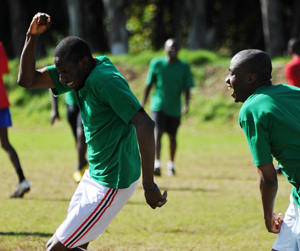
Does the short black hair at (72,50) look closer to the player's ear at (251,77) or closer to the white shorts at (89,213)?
the white shorts at (89,213)

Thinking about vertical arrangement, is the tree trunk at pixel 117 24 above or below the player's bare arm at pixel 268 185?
below

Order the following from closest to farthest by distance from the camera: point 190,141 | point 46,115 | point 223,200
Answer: point 223,200 → point 190,141 → point 46,115

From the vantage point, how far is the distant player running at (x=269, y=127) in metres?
2.97

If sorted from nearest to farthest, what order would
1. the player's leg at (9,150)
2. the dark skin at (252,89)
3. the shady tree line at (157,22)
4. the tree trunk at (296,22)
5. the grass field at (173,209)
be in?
the dark skin at (252,89), the grass field at (173,209), the player's leg at (9,150), the shady tree line at (157,22), the tree trunk at (296,22)

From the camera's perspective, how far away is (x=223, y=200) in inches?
281

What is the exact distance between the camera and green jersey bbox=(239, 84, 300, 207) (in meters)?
2.96

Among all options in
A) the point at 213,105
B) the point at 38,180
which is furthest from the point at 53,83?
the point at 213,105

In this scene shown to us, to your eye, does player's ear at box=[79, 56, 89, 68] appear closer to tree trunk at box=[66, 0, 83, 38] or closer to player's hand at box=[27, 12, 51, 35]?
player's hand at box=[27, 12, 51, 35]

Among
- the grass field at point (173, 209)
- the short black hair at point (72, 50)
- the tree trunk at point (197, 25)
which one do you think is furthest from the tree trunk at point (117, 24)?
the short black hair at point (72, 50)

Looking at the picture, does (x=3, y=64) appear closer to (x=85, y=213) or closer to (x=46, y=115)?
(x=85, y=213)

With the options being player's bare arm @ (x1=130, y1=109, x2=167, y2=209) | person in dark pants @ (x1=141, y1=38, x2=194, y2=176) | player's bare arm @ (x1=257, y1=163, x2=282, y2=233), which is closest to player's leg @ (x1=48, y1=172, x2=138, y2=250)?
player's bare arm @ (x1=130, y1=109, x2=167, y2=209)

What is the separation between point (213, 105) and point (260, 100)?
14.7m

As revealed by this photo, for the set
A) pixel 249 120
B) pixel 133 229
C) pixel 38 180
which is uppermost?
pixel 249 120

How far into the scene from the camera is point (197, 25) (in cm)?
2477
